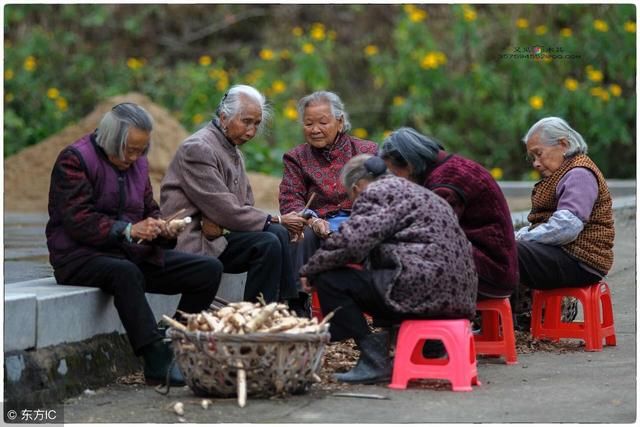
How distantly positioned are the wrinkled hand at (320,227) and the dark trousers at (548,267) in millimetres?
986

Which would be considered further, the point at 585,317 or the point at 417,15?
the point at 417,15

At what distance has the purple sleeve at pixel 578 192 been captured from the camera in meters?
6.02

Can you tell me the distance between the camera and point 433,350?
5.69m

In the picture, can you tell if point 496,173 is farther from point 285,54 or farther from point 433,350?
point 433,350

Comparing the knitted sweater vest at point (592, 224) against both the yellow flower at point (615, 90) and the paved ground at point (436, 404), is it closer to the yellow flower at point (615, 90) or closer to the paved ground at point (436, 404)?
the paved ground at point (436, 404)

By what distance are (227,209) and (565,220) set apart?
1.69 m

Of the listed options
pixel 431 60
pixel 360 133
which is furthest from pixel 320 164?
pixel 431 60

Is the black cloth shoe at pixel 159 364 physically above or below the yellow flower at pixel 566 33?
below

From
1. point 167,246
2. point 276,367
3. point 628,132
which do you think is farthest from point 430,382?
point 628,132

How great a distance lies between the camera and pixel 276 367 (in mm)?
4754

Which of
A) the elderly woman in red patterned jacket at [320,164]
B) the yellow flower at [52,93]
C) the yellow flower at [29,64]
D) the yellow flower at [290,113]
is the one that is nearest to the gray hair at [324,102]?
the elderly woman in red patterned jacket at [320,164]

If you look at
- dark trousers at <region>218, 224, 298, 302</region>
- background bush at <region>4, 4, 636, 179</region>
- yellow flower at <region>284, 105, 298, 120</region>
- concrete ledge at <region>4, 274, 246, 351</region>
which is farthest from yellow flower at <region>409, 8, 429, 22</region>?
concrete ledge at <region>4, 274, 246, 351</region>

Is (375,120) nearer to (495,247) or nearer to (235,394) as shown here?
(495,247)

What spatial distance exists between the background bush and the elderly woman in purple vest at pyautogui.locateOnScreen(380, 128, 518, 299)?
276 inches
